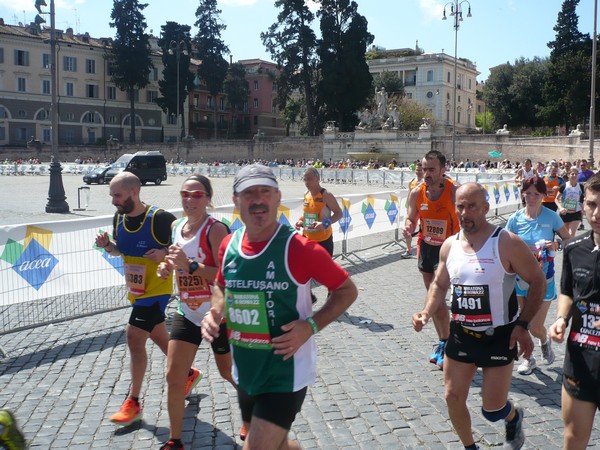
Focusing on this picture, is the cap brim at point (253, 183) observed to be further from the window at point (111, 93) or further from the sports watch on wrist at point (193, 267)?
the window at point (111, 93)

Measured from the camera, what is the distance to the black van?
39306 millimetres

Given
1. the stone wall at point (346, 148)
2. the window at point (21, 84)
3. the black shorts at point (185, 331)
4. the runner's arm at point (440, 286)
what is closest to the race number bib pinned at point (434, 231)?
the runner's arm at point (440, 286)

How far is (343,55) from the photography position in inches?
2616

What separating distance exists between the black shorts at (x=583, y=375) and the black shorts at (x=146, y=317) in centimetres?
290

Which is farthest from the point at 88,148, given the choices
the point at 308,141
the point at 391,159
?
the point at 391,159

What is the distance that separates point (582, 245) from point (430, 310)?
0.99m

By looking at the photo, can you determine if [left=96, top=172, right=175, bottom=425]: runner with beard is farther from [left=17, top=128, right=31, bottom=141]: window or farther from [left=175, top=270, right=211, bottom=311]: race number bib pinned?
[left=17, top=128, right=31, bottom=141]: window

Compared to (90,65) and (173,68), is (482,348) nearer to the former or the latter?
(173,68)

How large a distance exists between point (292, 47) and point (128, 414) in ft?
217

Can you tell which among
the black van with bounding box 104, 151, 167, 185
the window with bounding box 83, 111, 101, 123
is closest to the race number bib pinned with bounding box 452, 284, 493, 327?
the black van with bounding box 104, 151, 167, 185

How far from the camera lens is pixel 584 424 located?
130 inches

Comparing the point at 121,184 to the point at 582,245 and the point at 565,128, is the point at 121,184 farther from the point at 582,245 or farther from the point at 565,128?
the point at 565,128

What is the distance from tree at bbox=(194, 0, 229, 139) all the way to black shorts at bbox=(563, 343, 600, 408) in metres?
76.2

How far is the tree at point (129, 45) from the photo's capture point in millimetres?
74000
